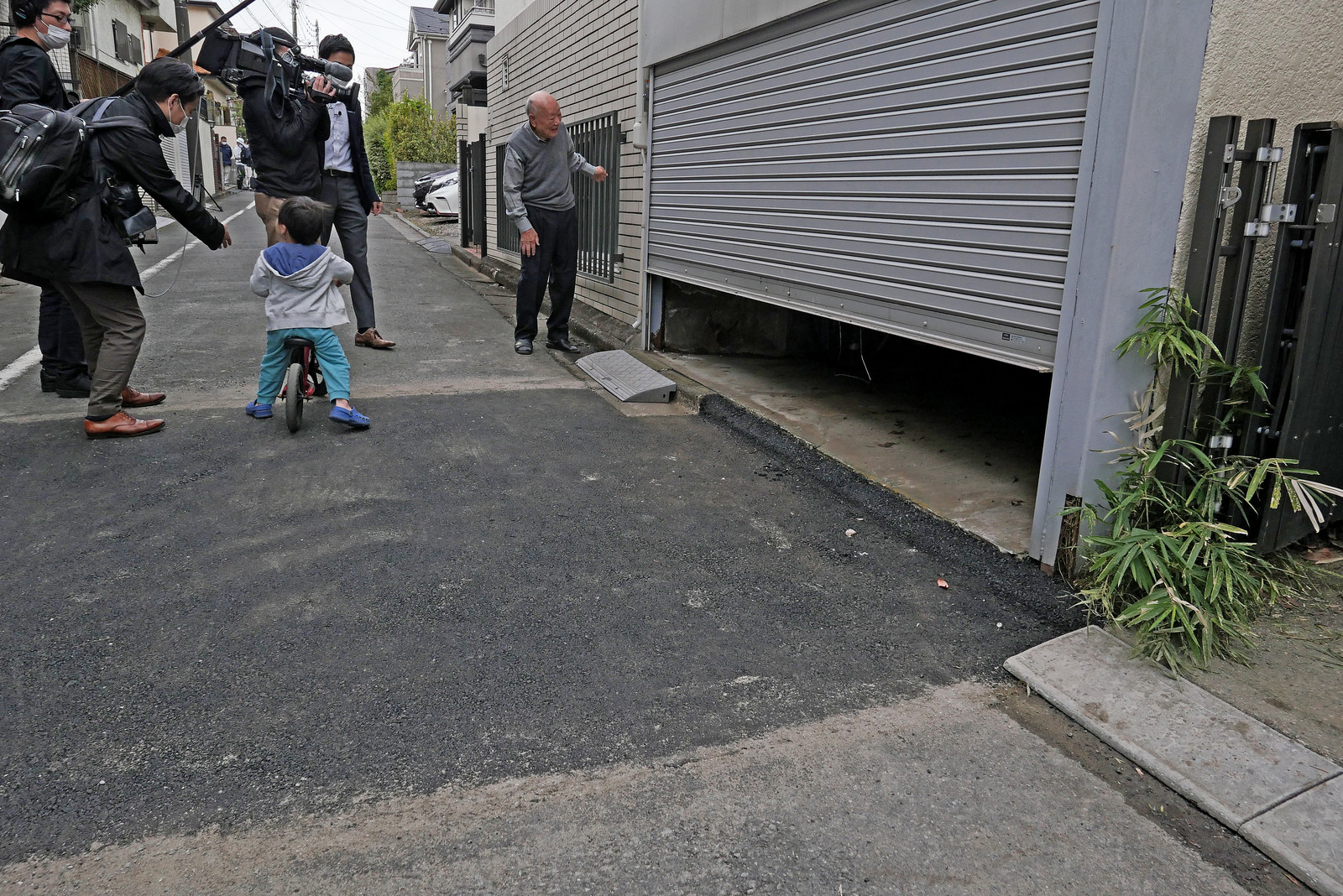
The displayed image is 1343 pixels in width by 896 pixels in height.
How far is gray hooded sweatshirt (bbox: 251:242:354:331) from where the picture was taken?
5.08 metres

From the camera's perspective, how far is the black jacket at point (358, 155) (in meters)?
7.05

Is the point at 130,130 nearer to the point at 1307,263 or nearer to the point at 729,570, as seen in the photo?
the point at 729,570

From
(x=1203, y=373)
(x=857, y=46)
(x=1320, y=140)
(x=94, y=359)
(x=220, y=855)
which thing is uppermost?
(x=857, y=46)

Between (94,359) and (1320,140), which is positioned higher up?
(1320,140)

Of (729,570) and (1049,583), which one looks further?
(729,570)

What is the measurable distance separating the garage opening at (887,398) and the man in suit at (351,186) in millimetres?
2383

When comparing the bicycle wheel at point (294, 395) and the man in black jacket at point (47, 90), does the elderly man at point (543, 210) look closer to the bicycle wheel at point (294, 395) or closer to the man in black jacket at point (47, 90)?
the bicycle wheel at point (294, 395)

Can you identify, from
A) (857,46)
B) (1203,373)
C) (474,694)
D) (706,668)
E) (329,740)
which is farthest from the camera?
(857,46)

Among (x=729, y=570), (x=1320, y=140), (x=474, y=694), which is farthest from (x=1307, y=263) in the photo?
(x=474, y=694)

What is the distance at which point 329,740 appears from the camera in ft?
7.83

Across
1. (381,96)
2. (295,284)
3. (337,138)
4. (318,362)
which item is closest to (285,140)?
(337,138)

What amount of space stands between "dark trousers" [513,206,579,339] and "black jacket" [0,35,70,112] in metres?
3.16

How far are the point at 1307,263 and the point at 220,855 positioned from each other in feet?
11.8

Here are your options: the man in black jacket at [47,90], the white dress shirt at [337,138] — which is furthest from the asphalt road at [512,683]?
the white dress shirt at [337,138]
